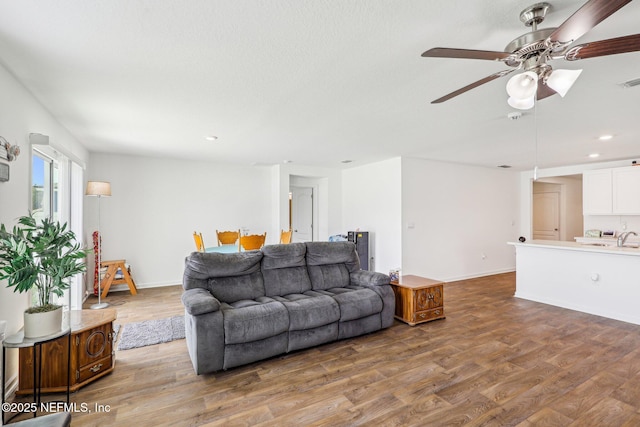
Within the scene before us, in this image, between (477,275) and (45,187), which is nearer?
(45,187)

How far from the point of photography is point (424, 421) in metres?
1.93

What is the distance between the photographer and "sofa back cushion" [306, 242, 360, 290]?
368 centimetres

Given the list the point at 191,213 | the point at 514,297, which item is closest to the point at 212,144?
the point at 191,213

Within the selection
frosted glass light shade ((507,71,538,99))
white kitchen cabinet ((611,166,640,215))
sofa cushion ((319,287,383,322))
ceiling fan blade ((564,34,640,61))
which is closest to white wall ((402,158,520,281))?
white kitchen cabinet ((611,166,640,215))

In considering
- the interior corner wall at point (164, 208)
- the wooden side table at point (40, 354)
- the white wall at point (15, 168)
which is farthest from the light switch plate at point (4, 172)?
the interior corner wall at point (164, 208)

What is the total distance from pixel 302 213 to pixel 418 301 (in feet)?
13.6

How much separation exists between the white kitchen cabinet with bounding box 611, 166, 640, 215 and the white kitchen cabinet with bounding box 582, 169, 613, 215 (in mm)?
69

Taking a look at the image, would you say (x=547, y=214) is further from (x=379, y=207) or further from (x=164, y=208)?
(x=164, y=208)

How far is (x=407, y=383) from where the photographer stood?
236cm

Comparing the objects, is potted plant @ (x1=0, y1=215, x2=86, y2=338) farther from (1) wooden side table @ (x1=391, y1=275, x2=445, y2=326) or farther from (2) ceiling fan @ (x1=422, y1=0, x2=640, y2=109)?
(1) wooden side table @ (x1=391, y1=275, x2=445, y2=326)

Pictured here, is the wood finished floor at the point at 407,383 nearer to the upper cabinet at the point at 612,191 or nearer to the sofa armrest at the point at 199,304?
the sofa armrest at the point at 199,304

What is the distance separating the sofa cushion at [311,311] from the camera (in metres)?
2.84

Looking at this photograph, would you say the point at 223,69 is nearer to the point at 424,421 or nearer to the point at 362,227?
the point at 424,421

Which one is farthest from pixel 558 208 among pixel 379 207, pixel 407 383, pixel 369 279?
pixel 407 383
